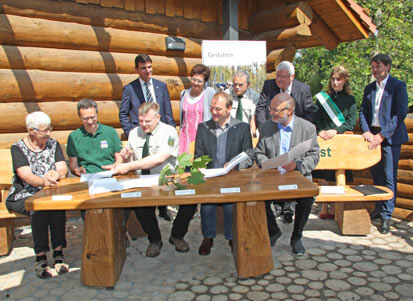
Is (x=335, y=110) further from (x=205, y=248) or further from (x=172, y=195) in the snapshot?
(x=172, y=195)

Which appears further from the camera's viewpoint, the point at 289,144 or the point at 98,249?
the point at 289,144

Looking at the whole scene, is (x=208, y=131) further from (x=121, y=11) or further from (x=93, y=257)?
(x=121, y=11)

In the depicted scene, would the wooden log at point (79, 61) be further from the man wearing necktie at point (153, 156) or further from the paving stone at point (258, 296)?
the paving stone at point (258, 296)

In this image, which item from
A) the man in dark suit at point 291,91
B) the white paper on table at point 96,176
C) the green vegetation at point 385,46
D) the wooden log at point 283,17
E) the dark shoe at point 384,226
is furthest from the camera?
the green vegetation at point 385,46

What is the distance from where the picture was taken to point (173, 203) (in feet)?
9.75

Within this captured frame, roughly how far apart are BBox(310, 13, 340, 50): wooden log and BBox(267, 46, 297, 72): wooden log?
1117mm

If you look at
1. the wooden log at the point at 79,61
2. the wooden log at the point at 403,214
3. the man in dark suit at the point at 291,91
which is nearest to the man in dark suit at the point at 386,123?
the wooden log at the point at 403,214

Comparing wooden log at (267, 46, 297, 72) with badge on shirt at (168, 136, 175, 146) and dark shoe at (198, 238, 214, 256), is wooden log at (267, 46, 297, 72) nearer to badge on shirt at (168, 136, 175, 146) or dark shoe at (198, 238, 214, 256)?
badge on shirt at (168, 136, 175, 146)

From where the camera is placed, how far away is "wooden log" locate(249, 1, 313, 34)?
669 centimetres

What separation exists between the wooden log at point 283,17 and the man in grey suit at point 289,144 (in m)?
3.29

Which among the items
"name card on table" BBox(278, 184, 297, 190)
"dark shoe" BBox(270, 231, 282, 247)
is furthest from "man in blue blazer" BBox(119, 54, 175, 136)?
"name card on table" BBox(278, 184, 297, 190)

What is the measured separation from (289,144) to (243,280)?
1.48m

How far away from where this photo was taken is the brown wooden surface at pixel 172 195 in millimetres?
2924

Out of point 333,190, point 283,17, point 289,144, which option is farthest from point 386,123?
point 283,17
